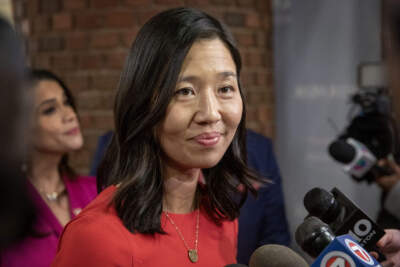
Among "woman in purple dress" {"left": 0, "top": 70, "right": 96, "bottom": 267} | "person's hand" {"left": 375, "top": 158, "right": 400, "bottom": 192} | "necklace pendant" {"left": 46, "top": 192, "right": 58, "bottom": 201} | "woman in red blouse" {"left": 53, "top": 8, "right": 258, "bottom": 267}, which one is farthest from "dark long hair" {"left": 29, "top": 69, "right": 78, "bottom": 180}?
"person's hand" {"left": 375, "top": 158, "right": 400, "bottom": 192}

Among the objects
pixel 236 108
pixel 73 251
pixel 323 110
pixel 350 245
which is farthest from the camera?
pixel 323 110

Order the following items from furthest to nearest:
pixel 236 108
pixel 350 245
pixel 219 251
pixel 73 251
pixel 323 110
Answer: pixel 323 110 < pixel 219 251 < pixel 236 108 < pixel 73 251 < pixel 350 245

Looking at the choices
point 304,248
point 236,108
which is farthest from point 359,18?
point 304,248

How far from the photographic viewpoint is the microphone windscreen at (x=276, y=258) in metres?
0.80

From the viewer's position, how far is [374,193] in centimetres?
269

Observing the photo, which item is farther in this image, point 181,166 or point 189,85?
point 181,166

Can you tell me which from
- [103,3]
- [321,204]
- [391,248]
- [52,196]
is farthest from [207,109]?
[103,3]

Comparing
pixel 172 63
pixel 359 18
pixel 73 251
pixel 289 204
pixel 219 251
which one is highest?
pixel 359 18

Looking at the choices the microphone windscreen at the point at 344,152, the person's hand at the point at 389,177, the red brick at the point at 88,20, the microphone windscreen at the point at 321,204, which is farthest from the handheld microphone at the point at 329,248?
the red brick at the point at 88,20

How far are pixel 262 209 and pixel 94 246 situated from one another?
4.28 ft

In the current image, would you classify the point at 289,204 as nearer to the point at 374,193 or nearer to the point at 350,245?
the point at 374,193

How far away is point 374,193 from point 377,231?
1816 mm

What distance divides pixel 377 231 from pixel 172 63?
20.8 inches

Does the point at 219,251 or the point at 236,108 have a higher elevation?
the point at 236,108
